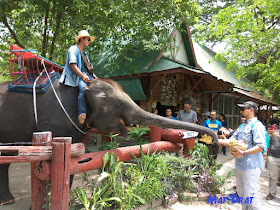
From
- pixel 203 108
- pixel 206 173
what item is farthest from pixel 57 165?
pixel 203 108

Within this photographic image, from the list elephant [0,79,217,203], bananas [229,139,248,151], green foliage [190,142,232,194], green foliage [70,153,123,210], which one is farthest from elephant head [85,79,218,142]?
green foliage [190,142,232,194]

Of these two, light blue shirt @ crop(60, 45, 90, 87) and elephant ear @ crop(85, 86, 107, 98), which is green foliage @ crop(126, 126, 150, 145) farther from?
light blue shirt @ crop(60, 45, 90, 87)

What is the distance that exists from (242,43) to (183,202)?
6340mm

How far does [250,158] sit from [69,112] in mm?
2897

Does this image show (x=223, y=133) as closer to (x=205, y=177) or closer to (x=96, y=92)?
(x=205, y=177)

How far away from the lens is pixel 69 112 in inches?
139

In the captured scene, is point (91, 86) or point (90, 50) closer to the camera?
point (91, 86)

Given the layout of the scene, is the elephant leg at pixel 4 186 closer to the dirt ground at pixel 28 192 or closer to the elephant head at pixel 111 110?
the dirt ground at pixel 28 192

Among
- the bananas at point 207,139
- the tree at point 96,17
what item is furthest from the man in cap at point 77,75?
the tree at point 96,17

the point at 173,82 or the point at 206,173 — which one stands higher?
the point at 173,82

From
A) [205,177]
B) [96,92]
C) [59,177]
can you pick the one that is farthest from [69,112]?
[205,177]

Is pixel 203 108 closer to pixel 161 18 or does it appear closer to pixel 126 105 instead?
pixel 161 18

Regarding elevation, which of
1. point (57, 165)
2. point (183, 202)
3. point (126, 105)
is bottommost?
point (183, 202)

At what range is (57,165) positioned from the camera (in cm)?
249
